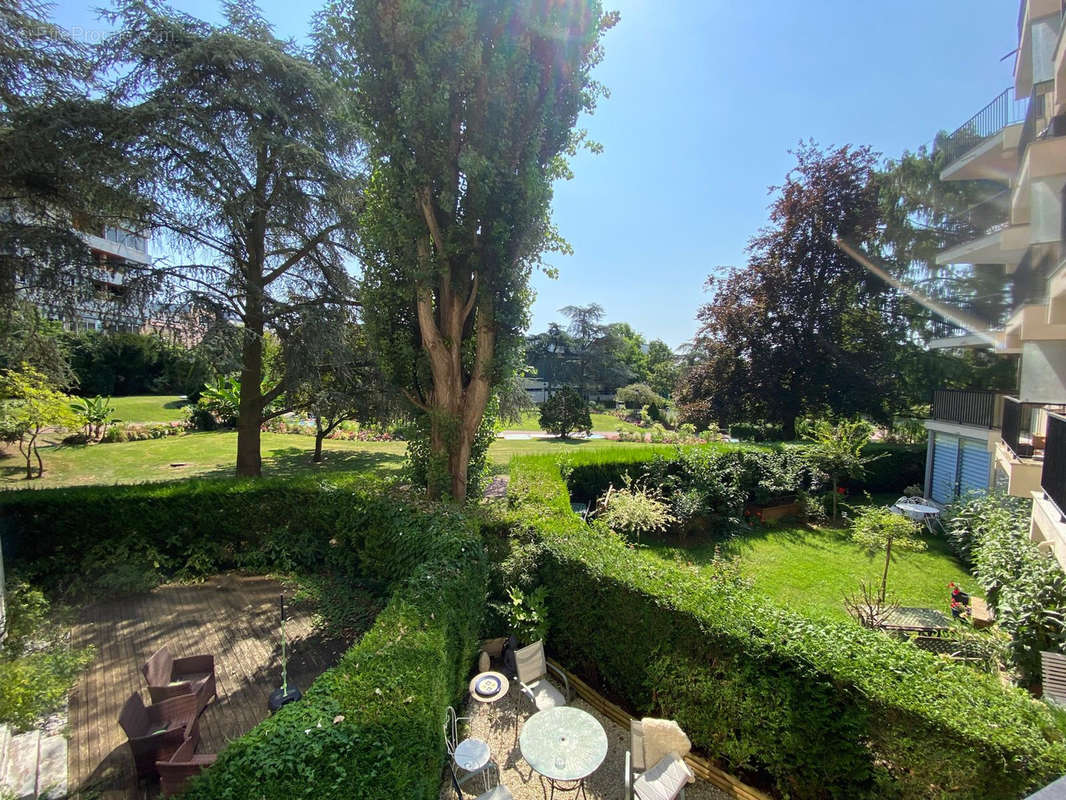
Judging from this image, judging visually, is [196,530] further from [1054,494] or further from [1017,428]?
[1017,428]

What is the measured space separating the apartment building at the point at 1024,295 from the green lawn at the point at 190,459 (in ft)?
32.7

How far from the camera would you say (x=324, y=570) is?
8758mm

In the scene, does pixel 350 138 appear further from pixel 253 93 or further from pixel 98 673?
pixel 98 673

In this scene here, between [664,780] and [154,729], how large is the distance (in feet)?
15.5

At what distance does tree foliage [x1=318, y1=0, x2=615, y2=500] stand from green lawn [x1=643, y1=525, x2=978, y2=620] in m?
5.49

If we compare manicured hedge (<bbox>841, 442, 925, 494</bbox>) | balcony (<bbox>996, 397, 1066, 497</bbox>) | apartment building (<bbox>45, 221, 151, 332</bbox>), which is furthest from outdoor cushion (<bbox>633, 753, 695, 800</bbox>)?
manicured hedge (<bbox>841, 442, 925, 494</bbox>)

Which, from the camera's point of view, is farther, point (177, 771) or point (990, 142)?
point (990, 142)

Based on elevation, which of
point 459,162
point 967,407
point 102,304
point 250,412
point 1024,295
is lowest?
point 250,412

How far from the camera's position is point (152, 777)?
4.14 m

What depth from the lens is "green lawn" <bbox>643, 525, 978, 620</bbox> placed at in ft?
29.7

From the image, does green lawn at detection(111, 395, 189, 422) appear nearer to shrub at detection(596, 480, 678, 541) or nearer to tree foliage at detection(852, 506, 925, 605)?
shrub at detection(596, 480, 678, 541)

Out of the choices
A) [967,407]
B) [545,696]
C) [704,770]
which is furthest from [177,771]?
[967,407]

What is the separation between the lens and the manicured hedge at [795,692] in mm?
3162

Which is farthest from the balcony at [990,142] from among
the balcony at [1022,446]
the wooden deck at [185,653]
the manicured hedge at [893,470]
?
the wooden deck at [185,653]
